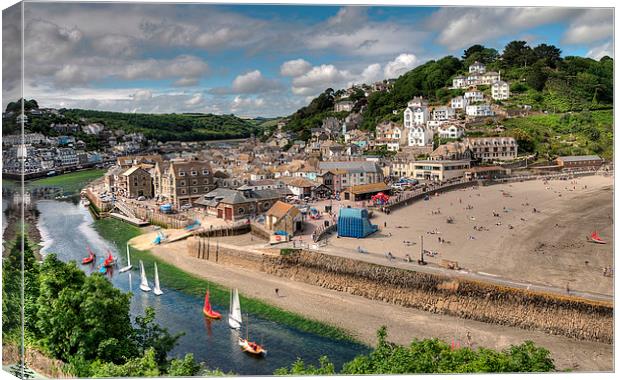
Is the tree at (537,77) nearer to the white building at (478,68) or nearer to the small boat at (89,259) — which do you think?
the white building at (478,68)

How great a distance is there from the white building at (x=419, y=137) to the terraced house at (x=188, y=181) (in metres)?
9.94

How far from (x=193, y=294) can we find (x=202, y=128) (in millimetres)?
6522

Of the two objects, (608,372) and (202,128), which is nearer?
(608,372)

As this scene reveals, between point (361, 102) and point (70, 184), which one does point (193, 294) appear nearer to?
point (70, 184)

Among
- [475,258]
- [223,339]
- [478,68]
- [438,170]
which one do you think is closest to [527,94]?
[478,68]

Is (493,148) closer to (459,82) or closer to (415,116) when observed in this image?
(415,116)

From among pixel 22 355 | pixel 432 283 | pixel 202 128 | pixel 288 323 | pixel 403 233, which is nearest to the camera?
pixel 22 355

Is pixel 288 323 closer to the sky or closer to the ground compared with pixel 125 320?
closer to the ground

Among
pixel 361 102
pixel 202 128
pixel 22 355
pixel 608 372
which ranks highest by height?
pixel 361 102

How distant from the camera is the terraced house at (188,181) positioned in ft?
51.0

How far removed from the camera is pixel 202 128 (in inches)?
596

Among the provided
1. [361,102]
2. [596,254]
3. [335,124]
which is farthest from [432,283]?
[361,102]

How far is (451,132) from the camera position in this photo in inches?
927

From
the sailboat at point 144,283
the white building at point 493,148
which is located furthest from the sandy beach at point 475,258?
the white building at point 493,148
